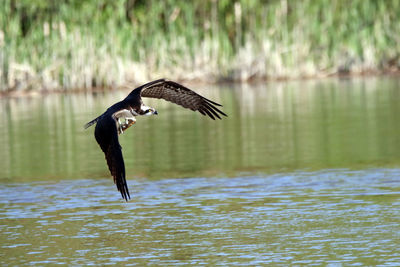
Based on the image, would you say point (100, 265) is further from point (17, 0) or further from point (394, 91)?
point (17, 0)

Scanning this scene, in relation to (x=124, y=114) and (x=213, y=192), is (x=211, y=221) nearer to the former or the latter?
(x=124, y=114)

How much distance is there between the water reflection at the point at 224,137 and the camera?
14508 mm

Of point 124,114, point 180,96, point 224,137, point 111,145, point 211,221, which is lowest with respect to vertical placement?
point 211,221

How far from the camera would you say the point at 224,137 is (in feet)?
61.9

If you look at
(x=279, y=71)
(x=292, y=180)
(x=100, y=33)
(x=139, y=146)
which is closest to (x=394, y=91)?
(x=279, y=71)

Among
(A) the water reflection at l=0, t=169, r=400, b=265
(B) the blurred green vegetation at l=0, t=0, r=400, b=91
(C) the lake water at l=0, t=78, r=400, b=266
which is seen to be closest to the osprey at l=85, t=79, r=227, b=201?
(A) the water reflection at l=0, t=169, r=400, b=265

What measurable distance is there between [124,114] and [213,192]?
2775 mm

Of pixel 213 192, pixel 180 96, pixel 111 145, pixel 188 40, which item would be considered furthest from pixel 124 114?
pixel 188 40

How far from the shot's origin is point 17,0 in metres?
33.6

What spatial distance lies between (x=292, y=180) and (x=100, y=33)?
69.4ft

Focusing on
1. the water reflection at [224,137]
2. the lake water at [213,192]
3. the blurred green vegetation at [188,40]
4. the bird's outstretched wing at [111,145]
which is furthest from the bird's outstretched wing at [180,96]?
the blurred green vegetation at [188,40]

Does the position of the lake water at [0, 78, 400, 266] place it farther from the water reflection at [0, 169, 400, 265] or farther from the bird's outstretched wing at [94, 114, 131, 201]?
the bird's outstretched wing at [94, 114, 131, 201]

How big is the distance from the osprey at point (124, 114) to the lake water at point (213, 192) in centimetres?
75

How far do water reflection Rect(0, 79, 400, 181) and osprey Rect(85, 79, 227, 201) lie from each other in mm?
2712
